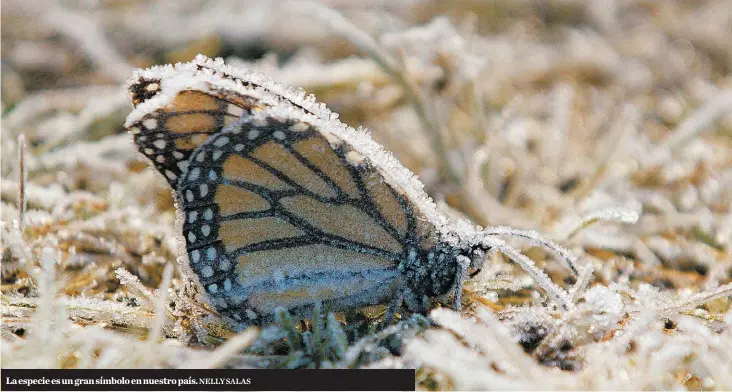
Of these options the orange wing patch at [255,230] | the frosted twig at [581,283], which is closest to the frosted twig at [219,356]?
the orange wing patch at [255,230]

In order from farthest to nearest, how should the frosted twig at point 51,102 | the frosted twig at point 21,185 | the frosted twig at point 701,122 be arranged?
the frosted twig at point 701,122 < the frosted twig at point 51,102 < the frosted twig at point 21,185

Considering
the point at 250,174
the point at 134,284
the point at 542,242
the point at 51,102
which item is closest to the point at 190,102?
the point at 250,174

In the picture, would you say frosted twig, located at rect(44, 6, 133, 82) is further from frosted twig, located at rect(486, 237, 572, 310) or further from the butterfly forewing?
frosted twig, located at rect(486, 237, 572, 310)

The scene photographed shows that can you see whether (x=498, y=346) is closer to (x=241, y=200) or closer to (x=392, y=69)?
(x=241, y=200)

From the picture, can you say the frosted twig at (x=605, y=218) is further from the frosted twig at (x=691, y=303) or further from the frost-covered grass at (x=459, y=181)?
the frosted twig at (x=691, y=303)

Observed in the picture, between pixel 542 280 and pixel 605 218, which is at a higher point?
pixel 605 218

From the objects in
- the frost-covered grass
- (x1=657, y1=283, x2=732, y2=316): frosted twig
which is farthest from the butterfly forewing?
(x1=657, y1=283, x2=732, y2=316): frosted twig

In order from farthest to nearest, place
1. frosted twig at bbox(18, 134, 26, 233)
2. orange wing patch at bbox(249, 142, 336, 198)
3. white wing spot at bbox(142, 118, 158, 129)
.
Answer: frosted twig at bbox(18, 134, 26, 233) < orange wing patch at bbox(249, 142, 336, 198) < white wing spot at bbox(142, 118, 158, 129)
